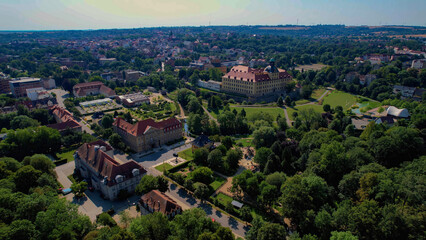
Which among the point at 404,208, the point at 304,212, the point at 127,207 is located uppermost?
the point at 404,208

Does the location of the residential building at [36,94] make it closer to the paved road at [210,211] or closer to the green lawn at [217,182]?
the paved road at [210,211]

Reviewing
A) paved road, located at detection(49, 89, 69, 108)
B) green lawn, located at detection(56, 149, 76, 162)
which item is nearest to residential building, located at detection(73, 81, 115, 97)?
paved road, located at detection(49, 89, 69, 108)

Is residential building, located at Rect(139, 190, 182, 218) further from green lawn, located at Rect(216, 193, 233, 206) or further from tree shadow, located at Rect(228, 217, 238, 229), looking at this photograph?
green lawn, located at Rect(216, 193, 233, 206)

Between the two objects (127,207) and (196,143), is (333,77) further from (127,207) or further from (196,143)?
(127,207)

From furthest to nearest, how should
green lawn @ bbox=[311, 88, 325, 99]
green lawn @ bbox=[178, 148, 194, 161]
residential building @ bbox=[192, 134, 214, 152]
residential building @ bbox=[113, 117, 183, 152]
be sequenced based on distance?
green lawn @ bbox=[311, 88, 325, 99] → residential building @ bbox=[113, 117, 183, 152] → residential building @ bbox=[192, 134, 214, 152] → green lawn @ bbox=[178, 148, 194, 161]

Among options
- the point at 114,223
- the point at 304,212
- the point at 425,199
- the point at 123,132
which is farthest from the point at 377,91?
the point at 114,223

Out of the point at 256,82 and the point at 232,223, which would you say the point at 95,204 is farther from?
the point at 256,82
